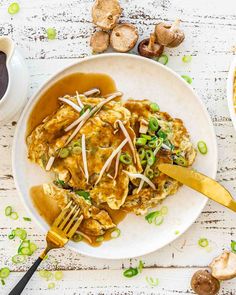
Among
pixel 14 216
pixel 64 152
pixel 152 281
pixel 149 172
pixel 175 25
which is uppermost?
pixel 175 25

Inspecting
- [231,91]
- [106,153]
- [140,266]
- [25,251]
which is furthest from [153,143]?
[25,251]

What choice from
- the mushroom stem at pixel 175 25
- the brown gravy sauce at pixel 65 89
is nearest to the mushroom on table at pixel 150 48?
the mushroom stem at pixel 175 25

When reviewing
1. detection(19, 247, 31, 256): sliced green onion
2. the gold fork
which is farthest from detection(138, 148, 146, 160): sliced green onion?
detection(19, 247, 31, 256): sliced green onion

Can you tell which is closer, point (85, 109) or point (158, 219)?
point (85, 109)

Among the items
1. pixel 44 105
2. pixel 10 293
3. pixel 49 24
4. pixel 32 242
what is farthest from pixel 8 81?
pixel 10 293

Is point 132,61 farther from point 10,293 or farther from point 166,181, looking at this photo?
point 10,293

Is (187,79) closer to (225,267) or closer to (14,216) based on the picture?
(225,267)
